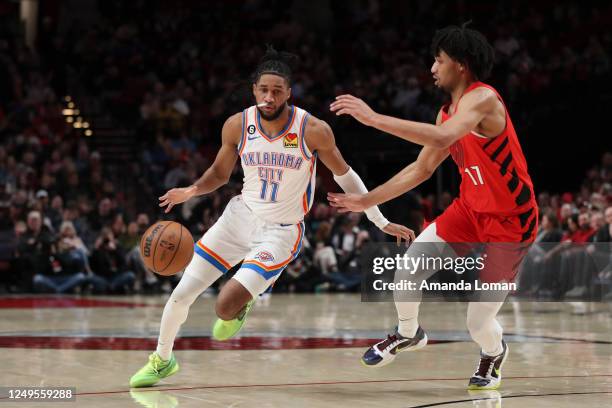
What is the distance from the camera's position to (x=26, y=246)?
1573cm

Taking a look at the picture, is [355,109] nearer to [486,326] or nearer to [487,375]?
[486,326]

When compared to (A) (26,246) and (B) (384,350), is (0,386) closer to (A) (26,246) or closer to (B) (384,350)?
(B) (384,350)

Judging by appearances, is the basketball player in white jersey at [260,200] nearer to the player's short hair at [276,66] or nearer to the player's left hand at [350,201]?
the player's short hair at [276,66]

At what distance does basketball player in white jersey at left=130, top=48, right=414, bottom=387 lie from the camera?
6621mm

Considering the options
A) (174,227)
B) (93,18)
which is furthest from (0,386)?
(93,18)

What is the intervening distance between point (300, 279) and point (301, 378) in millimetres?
9922

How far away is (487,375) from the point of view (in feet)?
21.3

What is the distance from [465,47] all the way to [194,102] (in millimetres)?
14767

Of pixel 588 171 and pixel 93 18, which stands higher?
pixel 93 18

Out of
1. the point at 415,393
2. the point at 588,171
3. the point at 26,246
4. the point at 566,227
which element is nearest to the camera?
the point at 415,393

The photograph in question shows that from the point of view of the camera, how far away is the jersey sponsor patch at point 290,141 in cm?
683

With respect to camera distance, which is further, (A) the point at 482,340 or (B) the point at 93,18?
(B) the point at 93,18
